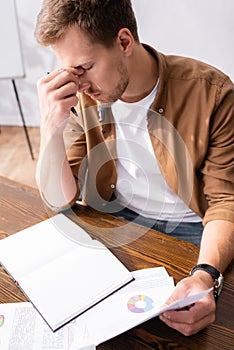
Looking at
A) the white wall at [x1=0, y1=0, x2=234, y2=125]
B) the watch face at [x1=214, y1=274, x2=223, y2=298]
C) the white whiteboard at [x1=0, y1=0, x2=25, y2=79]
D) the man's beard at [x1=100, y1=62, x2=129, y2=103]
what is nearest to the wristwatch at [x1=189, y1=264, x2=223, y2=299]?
the watch face at [x1=214, y1=274, x2=223, y2=298]

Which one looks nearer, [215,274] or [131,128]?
[215,274]

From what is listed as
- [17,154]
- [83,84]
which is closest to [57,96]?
[83,84]

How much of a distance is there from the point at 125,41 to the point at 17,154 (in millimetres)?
2020

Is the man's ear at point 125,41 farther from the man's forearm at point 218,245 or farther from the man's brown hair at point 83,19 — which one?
the man's forearm at point 218,245

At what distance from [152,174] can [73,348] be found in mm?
632

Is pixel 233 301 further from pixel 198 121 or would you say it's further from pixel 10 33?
pixel 10 33

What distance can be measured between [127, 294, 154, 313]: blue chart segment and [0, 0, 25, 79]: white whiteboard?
218 cm

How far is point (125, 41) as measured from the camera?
1.10 metres

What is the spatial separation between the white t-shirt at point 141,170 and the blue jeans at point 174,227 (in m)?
0.02

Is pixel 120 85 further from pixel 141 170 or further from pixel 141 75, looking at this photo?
pixel 141 170

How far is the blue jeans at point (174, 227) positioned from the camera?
1247 millimetres

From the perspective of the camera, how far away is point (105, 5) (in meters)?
1.04

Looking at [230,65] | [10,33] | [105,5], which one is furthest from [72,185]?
[10,33]

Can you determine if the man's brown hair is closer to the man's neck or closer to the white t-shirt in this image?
the man's neck
